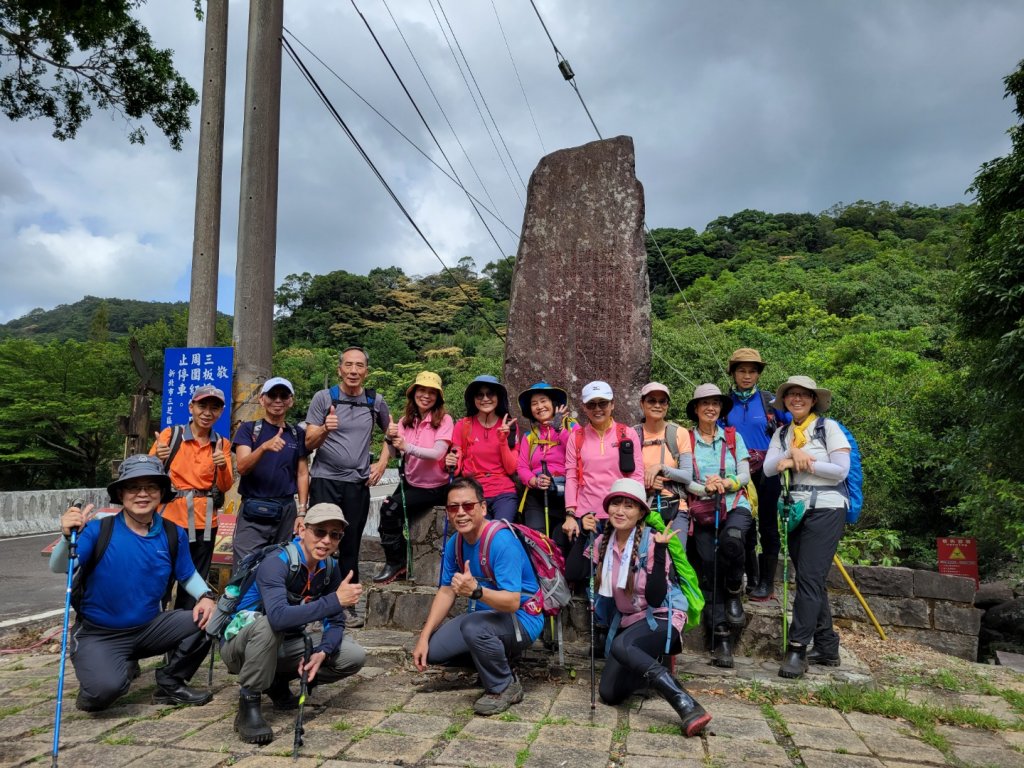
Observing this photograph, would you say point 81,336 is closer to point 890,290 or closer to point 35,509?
point 35,509

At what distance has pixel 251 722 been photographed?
3191 millimetres

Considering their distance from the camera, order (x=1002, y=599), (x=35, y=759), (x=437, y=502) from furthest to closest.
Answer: (x=1002, y=599) < (x=437, y=502) < (x=35, y=759)

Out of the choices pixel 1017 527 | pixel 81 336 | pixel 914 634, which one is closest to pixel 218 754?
pixel 914 634

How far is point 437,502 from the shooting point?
215 inches

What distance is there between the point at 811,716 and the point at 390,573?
10.2 feet

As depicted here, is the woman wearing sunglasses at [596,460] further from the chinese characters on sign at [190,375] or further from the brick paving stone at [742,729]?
the chinese characters on sign at [190,375]

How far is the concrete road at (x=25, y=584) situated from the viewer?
22.6ft

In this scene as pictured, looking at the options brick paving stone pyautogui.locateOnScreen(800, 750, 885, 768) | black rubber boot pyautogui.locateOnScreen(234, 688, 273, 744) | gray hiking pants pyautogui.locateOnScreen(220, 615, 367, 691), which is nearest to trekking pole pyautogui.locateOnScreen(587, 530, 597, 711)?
brick paving stone pyautogui.locateOnScreen(800, 750, 885, 768)

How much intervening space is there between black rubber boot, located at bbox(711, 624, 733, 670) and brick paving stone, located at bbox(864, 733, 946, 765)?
3.45 ft

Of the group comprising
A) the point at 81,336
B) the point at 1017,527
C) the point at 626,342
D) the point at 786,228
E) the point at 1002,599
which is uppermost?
the point at 786,228

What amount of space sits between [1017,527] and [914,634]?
1.86 meters

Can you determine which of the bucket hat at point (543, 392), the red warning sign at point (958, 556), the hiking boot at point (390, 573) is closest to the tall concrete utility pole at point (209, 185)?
the hiking boot at point (390, 573)

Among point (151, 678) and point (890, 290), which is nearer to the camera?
point (151, 678)

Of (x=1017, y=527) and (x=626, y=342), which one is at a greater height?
(x=626, y=342)
